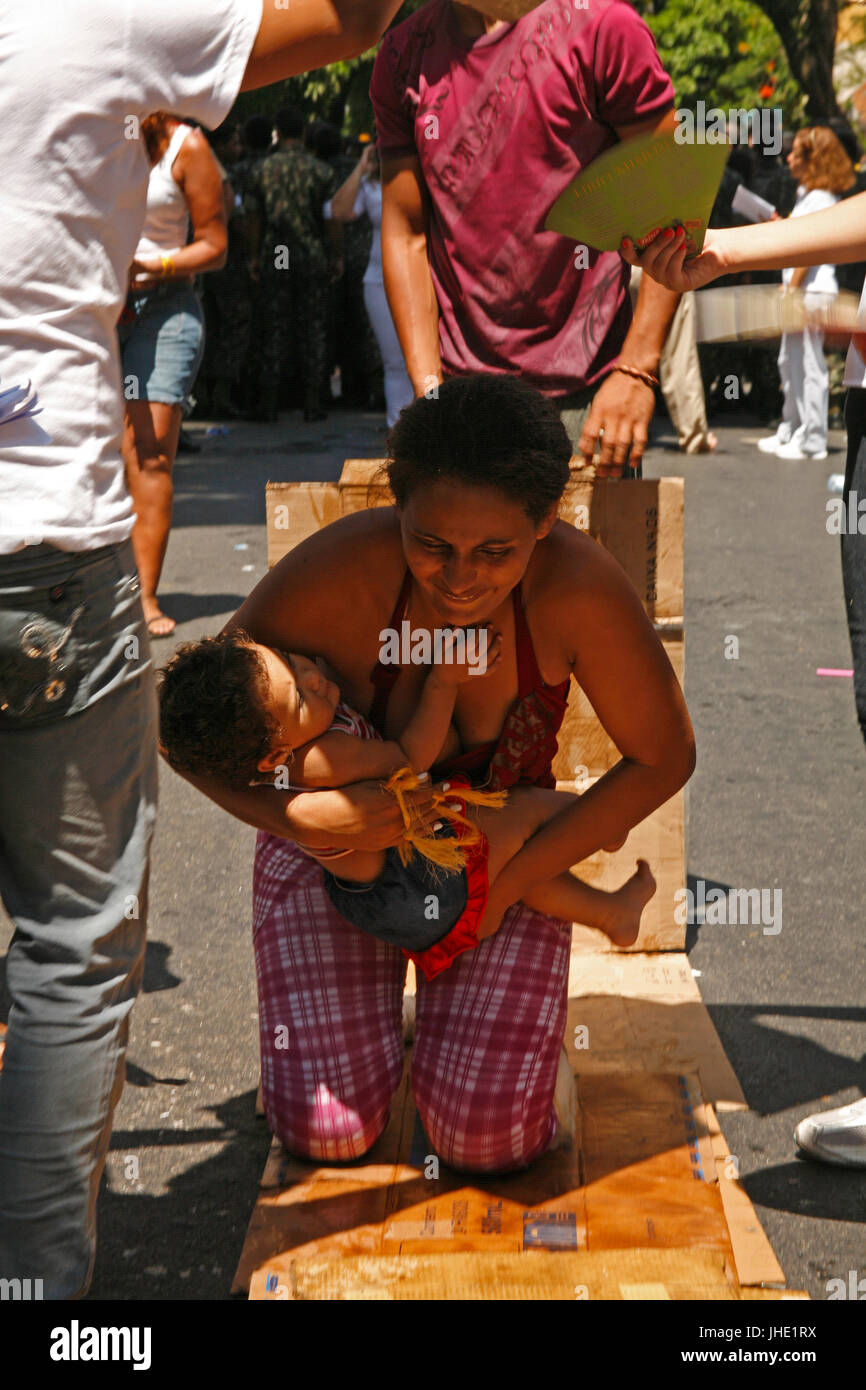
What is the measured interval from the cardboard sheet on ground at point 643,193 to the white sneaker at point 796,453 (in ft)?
28.7

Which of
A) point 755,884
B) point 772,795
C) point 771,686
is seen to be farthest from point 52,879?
point 771,686

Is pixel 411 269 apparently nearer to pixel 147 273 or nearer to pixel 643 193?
pixel 643 193

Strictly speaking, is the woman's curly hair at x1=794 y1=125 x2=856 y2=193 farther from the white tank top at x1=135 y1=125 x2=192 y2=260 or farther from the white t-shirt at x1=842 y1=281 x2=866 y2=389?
the white t-shirt at x1=842 y1=281 x2=866 y2=389

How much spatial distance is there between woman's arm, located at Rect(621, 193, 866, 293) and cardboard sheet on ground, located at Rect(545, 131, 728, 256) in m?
0.02

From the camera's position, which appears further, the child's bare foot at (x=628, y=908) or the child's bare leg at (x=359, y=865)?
the child's bare foot at (x=628, y=908)

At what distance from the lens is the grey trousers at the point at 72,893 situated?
165 centimetres

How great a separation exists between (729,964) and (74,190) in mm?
2307

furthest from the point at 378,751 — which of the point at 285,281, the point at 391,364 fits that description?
the point at 285,281

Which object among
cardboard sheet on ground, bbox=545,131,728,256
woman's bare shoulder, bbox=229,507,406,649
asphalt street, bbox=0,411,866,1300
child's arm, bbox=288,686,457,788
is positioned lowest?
asphalt street, bbox=0,411,866,1300

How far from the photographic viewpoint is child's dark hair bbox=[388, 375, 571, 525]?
2.12 m

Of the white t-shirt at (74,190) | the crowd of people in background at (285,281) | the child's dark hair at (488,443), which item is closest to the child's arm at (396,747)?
the child's dark hair at (488,443)

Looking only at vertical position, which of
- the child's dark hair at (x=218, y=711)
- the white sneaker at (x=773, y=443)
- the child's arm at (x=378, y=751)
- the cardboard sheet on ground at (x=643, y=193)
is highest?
the cardboard sheet on ground at (x=643, y=193)

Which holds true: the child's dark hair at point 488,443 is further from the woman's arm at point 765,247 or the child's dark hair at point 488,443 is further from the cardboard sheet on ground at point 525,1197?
the cardboard sheet on ground at point 525,1197

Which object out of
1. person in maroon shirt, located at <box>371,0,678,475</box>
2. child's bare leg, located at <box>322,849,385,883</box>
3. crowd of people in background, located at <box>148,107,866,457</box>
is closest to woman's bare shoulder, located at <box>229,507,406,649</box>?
child's bare leg, located at <box>322,849,385,883</box>
